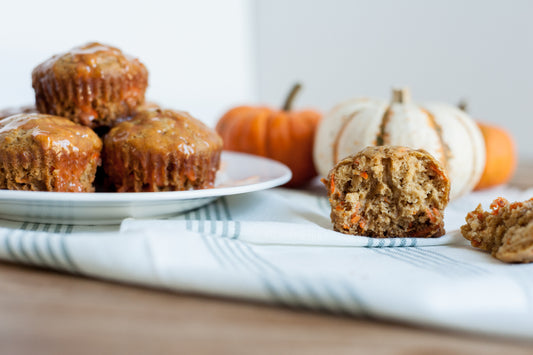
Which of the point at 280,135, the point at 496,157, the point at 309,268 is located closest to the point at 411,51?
the point at 496,157

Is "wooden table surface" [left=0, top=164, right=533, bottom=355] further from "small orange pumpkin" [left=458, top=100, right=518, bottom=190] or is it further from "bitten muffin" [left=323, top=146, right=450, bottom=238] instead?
"small orange pumpkin" [left=458, top=100, right=518, bottom=190]

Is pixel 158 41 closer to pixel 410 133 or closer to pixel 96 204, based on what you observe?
pixel 410 133

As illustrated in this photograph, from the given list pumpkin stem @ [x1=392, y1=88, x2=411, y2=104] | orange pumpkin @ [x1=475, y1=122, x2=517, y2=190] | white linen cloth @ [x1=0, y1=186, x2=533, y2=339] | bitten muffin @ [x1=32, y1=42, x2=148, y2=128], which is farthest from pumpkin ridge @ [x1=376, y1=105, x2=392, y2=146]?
bitten muffin @ [x1=32, y1=42, x2=148, y2=128]

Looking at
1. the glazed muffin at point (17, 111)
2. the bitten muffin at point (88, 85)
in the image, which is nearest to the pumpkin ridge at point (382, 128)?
the bitten muffin at point (88, 85)

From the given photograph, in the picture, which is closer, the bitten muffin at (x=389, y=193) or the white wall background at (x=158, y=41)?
the bitten muffin at (x=389, y=193)

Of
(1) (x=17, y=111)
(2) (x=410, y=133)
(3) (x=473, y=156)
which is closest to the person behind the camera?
(1) (x=17, y=111)

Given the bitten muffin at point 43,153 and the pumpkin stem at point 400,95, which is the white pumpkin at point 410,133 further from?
the bitten muffin at point 43,153
